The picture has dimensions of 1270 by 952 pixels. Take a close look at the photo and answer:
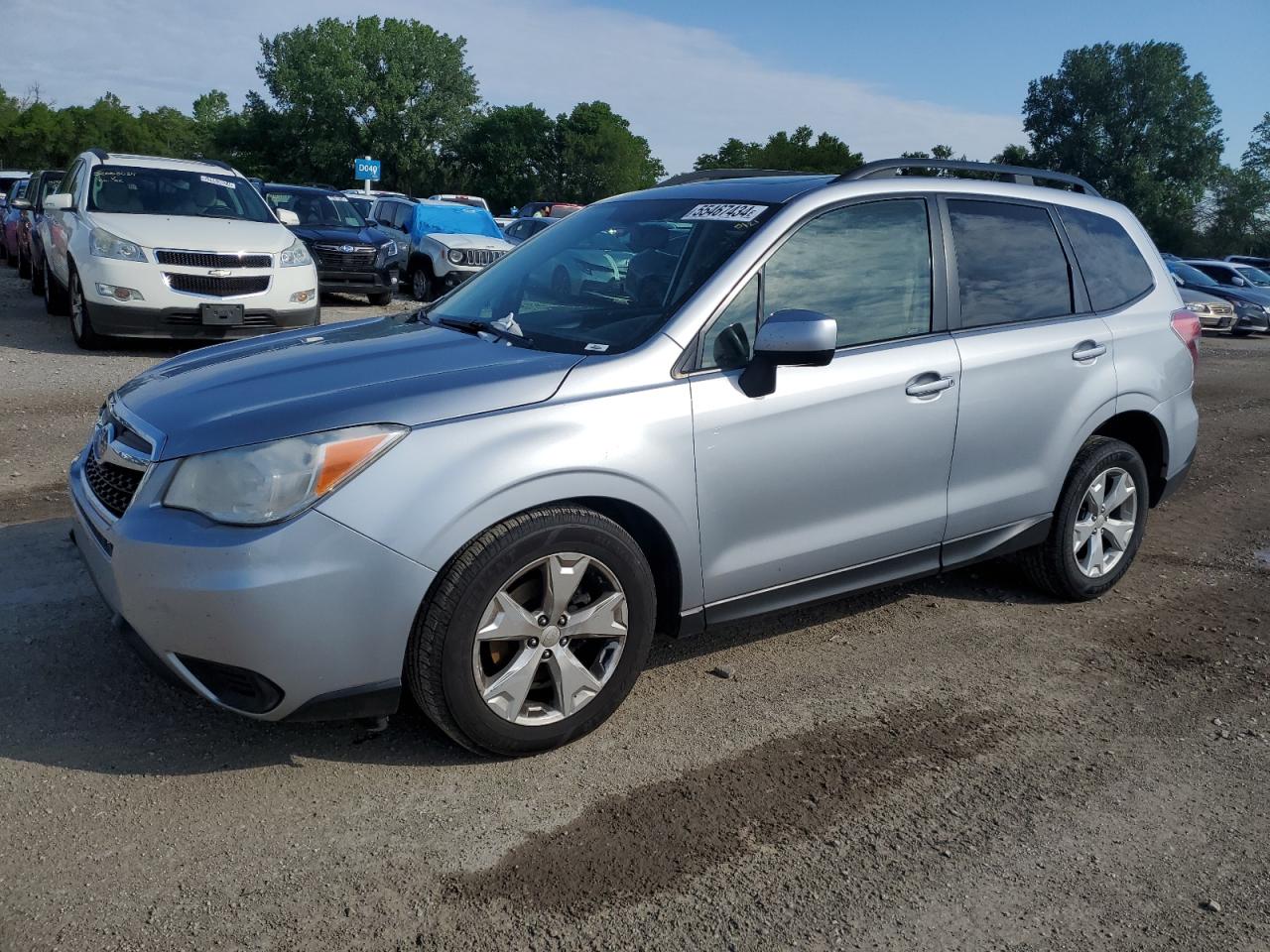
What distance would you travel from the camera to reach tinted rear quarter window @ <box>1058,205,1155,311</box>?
4906 millimetres

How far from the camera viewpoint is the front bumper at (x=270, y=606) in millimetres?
2893

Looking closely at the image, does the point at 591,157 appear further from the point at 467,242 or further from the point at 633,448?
the point at 633,448

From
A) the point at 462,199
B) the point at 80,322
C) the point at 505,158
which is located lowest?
the point at 80,322

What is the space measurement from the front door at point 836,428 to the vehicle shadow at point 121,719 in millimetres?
684

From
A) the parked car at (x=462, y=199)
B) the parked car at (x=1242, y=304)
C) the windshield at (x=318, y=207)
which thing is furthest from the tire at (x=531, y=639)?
the parked car at (x=1242, y=304)

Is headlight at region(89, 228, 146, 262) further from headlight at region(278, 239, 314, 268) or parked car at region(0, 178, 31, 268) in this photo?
parked car at region(0, 178, 31, 268)

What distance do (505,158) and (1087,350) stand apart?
80.0m

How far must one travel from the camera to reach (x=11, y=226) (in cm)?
1914

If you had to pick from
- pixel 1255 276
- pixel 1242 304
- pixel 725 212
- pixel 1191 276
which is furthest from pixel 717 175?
pixel 1255 276

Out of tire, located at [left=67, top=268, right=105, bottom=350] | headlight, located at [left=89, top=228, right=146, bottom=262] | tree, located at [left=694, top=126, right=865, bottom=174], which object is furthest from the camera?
tree, located at [left=694, top=126, right=865, bottom=174]

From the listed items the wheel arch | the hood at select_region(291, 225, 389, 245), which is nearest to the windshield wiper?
the wheel arch

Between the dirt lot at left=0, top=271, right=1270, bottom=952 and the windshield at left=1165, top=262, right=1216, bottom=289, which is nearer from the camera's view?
the dirt lot at left=0, top=271, right=1270, bottom=952

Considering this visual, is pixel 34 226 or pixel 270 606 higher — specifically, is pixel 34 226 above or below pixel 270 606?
above

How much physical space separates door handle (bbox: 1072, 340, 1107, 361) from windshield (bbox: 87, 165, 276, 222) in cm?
881
